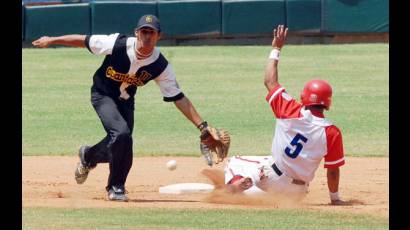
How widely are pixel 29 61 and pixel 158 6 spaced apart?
3.78 m

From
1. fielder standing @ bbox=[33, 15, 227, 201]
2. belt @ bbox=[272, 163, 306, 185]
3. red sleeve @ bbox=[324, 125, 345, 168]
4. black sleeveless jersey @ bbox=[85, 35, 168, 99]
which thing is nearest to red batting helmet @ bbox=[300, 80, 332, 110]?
red sleeve @ bbox=[324, 125, 345, 168]

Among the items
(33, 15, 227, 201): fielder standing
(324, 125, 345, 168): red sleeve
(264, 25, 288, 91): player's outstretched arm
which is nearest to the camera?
(324, 125, 345, 168): red sleeve

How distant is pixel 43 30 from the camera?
25.4 meters

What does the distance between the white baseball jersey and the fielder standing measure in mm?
869

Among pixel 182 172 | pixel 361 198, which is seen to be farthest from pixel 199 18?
pixel 361 198

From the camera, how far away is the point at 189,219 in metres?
8.31

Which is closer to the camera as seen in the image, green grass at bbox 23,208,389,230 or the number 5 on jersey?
green grass at bbox 23,208,389,230

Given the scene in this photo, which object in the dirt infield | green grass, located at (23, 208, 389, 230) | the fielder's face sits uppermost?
the fielder's face

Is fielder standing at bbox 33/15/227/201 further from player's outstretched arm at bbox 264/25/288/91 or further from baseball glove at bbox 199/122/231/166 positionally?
player's outstretched arm at bbox 264/25/288/91

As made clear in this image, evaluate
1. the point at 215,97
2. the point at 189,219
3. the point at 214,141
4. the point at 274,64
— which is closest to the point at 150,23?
the point at 274,64

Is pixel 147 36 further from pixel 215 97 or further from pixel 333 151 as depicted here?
pixel 215 97

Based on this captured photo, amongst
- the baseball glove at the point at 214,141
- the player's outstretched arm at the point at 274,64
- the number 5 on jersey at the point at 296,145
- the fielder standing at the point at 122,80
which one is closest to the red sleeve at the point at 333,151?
the number 5 on jersey at the point at 296,145

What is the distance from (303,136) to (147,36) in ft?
5.44

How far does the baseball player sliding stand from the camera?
9.05 meters
